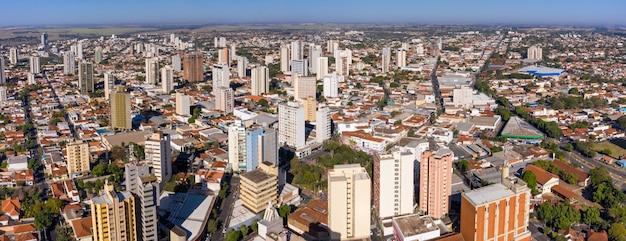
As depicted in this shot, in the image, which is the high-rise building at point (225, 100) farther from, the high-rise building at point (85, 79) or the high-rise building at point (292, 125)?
the high-rise building at point (85, 79)

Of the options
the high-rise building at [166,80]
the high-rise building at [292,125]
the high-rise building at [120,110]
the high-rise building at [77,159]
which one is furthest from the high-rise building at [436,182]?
the high-rise building at [166,80]

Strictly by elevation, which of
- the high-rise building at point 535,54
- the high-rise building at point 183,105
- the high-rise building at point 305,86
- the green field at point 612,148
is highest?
the high-rise building at point 535,54

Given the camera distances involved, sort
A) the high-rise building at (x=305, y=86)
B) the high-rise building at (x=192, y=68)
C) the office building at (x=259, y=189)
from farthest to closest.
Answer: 1. the high-rise building at (x=192, y=68)
2. the high-rise building at (x=305, y=86)
3. the office building at (x=259, y=189)

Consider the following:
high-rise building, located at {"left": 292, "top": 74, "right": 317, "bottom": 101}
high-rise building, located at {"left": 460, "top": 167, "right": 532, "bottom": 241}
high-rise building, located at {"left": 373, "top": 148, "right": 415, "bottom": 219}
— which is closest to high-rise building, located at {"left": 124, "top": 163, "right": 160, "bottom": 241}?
high-rise building, located at {"left": 373, "top": 148, "right": 415, "bottom": 219}

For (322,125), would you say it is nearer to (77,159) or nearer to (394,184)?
(394,184)

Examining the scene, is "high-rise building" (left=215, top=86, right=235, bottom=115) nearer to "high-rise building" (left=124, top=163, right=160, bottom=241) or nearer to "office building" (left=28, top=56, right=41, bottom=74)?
"high-rise building" (left=124, top=163, right=160, bottom=241)

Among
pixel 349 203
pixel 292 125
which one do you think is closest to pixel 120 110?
pixel 292 125

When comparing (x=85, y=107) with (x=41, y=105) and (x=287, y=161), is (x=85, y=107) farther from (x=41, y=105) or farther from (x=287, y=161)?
(x=287, y=161)
